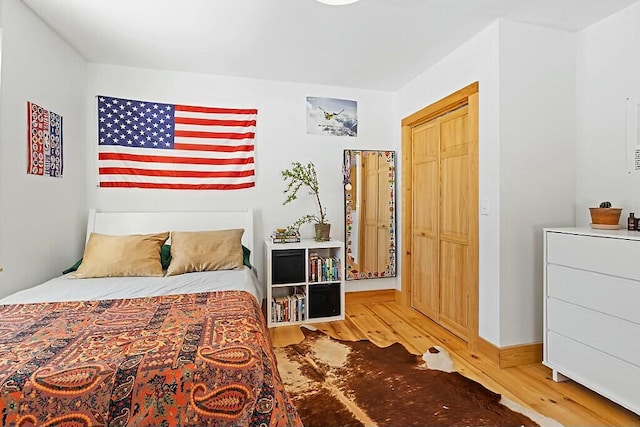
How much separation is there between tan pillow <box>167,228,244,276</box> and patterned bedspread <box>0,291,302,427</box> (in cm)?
118

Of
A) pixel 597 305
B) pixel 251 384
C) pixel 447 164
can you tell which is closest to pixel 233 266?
pixel 251 384

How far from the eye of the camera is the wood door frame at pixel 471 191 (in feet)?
8.80

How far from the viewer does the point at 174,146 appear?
3.44 meters

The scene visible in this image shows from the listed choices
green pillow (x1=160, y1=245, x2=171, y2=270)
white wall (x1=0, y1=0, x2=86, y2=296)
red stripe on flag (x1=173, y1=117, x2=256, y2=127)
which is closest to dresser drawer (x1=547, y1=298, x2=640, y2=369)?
green pillow (x1=160, y1=245, x2=171, y2=270)

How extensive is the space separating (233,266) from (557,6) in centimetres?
299

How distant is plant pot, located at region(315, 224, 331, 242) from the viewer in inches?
138

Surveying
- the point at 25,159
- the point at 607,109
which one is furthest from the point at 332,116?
the point at 25,159

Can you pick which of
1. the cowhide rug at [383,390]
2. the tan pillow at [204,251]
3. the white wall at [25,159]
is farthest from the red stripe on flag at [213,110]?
the cowhide rug at [383,390]

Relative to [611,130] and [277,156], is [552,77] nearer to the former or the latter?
[611,130]

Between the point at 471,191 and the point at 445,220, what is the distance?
1.65ft

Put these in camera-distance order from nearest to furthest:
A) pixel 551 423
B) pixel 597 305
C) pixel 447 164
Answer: pixel 551 423 < pixel 597 305 < pixel 447 164

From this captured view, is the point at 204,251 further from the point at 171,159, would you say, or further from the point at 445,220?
the point at 445,220

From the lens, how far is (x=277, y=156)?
145 inches

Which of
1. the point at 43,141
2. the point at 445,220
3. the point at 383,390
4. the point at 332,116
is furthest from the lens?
the point at 332,116
